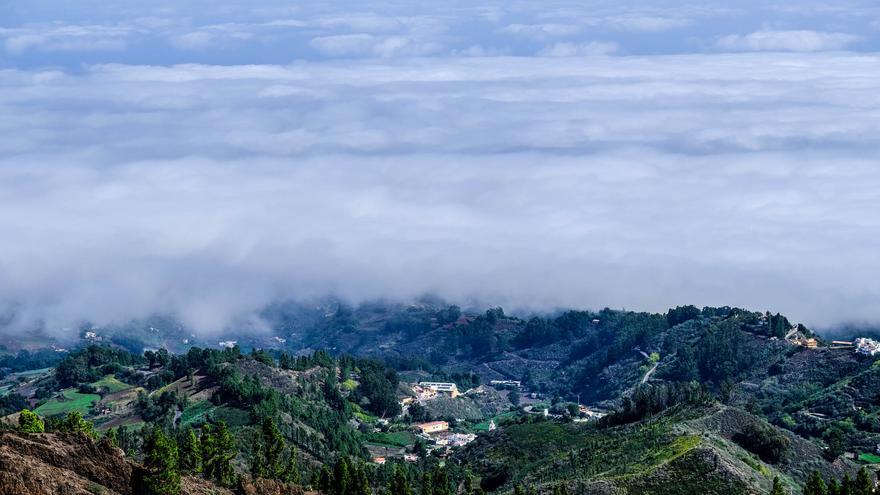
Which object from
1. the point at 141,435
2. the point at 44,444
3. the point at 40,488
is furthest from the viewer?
the point at 141,435

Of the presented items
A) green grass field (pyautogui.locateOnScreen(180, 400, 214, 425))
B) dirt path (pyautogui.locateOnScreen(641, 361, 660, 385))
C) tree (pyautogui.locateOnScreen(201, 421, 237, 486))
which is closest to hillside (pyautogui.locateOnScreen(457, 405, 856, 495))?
tree (pyautogui.locateOnScreen(201, 421, 237, 486))

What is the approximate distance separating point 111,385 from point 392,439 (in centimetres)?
3262

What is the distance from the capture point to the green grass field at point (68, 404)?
156 m

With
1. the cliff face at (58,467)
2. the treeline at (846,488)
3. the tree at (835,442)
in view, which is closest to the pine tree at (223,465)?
the cliff face at (58,467)

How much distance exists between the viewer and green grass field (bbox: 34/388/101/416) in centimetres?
15625

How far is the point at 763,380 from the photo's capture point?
168375mm

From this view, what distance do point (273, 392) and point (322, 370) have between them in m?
26.0

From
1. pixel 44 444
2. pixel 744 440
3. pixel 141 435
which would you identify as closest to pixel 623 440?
pixel 744 440

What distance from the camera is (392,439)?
502 ft

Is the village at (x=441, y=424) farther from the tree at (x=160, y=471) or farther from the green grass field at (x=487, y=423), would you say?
the tree at (x=160, y=471)

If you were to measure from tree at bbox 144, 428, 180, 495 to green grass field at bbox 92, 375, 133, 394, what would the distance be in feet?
252

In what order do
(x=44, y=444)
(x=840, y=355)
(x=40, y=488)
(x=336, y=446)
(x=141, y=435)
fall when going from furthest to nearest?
1. (x=840, y=355)
2. (x=336, y=446)
3. (x=141, y=435)
4. (x=44, y=444)
5. (x=40, y=488)

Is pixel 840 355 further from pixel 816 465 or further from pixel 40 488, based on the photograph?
pixel 40 488

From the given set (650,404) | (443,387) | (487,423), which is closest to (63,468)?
(650,404)
